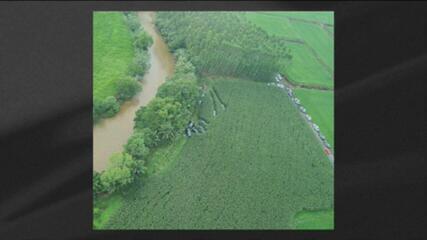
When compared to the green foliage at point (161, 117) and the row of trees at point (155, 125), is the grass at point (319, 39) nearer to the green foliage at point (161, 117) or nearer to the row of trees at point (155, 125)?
the row of trees at point (155, 125)

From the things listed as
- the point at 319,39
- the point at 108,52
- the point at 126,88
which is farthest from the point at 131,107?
the point at 319,39

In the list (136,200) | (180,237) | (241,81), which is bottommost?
(180,237)

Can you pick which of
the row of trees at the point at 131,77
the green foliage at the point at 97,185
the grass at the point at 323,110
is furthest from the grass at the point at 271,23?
the green foliage at the point at 97,185

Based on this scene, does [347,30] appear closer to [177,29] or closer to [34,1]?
[177,29]

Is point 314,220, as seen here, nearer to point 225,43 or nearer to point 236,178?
point 236,178

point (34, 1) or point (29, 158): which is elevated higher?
point (34, 1)

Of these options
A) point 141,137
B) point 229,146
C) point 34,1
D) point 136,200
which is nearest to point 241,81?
point 229,146
